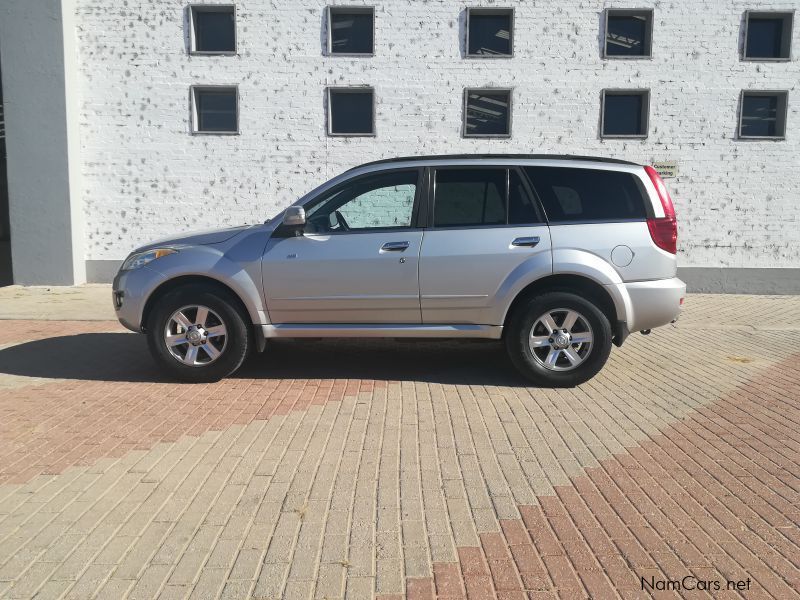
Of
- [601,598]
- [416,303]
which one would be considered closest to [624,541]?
[601,598]

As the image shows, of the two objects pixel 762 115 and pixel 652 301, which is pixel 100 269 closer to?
pixel 652 301

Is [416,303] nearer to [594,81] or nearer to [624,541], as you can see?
[624,541]

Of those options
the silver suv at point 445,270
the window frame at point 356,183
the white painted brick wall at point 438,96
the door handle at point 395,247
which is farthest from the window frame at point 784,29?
the door handle at point 395,247

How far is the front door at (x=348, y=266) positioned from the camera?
18.6 ft

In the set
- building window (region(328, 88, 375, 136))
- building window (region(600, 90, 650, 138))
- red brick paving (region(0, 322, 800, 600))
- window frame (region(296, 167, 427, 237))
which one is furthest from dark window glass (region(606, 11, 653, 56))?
window frame (region(296, 167, 427, 237))

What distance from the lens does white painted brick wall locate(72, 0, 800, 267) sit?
12.1 meters

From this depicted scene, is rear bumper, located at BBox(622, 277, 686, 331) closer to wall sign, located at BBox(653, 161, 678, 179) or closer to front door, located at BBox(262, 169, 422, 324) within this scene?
front door, located at BBox(262, 169, 422, 324)

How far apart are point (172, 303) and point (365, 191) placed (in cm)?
191

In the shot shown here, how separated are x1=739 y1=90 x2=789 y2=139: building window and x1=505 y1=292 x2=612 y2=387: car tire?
866 cm

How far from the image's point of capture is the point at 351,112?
12484 mm

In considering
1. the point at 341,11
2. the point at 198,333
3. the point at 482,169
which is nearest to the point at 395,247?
the point at 482,169

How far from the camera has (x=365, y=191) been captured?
583 centimetres

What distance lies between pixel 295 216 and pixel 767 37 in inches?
428

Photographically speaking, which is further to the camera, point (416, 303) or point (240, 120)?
point (240, 120)
